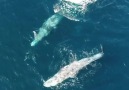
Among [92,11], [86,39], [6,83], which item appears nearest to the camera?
[6,83]

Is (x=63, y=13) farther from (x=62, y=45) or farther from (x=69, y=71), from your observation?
(x=69, y=71)

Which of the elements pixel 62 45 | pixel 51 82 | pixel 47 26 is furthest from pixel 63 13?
pixel 51 82

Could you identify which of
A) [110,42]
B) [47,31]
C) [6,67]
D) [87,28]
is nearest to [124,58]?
[110,42]

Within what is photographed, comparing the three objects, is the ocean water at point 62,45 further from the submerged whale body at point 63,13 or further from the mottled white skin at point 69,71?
the submerged whale body at point 63,13

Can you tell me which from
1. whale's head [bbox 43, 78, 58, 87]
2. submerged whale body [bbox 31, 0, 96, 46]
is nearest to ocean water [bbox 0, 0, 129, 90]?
whale's head [bbox 43, 78, 58, 87]

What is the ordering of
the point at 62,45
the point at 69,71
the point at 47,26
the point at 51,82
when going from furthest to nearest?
the point at 47,26, the point at 62,45, the point at 69,71, the point at 51,82

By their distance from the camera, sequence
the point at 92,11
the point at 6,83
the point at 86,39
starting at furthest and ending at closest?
the point at 92,11 < the point at 86,39 < the point at 6,83

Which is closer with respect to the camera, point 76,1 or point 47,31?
point 47,31

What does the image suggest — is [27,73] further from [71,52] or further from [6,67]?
[71,52]
